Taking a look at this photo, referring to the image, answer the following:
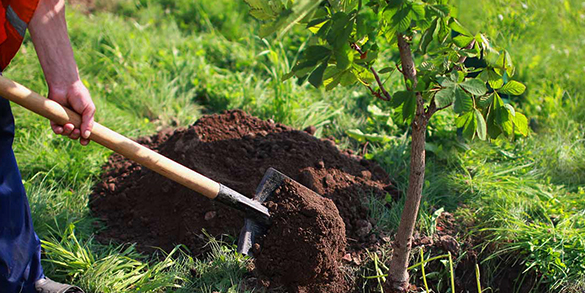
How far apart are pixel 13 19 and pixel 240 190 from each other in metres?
1.37

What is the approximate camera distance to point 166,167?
2379 mm

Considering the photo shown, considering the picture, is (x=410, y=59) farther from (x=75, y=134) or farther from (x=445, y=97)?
(x=75, y=134)

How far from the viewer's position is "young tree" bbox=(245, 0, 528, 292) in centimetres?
182

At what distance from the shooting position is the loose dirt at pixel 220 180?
112 inches

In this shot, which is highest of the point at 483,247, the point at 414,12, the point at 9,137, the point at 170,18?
the point at 414,12

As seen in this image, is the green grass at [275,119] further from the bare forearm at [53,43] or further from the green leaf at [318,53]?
the bare forearm at [53,43]

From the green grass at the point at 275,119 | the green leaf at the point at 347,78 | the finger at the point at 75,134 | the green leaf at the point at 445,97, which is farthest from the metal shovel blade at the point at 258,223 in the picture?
the green leaf at the point at 445,97

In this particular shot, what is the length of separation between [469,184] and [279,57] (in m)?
1.73

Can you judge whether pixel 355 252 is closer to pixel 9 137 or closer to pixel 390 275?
pixel 390 275

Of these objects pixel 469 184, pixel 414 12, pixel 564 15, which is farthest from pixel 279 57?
pixel 564 15

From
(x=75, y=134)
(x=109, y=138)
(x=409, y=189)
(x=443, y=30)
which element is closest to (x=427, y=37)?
(x=443, y=30)

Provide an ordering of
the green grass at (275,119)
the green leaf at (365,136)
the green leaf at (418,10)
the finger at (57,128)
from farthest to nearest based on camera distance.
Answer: the green leaf at (365,136) < the green grass at (275,119) < the finger at (57,128) < the green leaf at (418,10)

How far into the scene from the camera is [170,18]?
194 inches

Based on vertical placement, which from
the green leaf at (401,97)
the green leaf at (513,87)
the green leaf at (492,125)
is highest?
the green leaf at (513,87)
